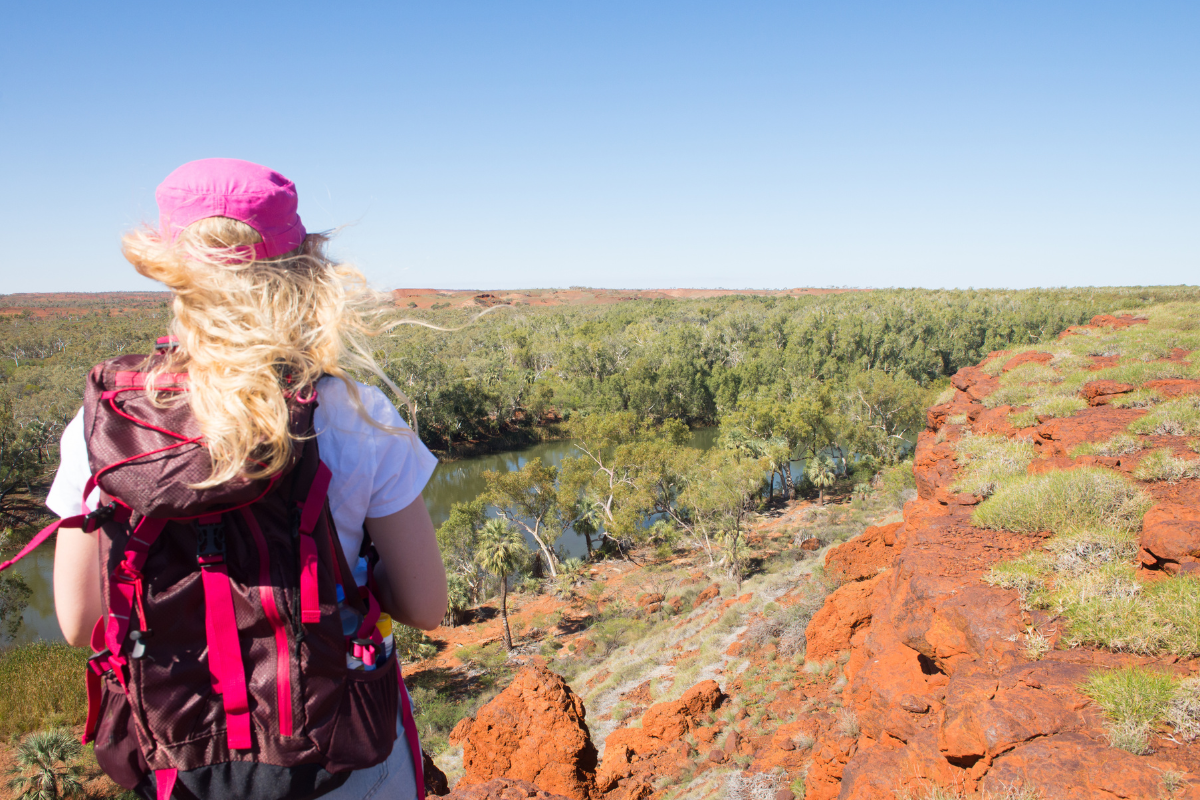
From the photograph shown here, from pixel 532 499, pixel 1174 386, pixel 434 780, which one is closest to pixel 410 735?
pixel 434 780

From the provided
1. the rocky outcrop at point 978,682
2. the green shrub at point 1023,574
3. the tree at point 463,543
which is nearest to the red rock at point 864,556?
the rocky outcrop at point 978,682

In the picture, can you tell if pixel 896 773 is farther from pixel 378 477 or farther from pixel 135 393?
pixel 135 393

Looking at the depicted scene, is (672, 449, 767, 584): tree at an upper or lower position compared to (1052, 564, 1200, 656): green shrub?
lower

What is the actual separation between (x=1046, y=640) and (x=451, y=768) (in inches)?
397

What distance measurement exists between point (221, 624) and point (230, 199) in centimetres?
85

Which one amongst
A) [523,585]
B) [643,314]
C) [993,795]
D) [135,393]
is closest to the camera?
[135,393]

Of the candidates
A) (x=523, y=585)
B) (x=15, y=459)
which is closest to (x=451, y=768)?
(x=523, y=585)

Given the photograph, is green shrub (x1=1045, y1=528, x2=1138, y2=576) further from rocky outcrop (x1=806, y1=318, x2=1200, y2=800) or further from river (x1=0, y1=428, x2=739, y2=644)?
river (x1=0, y1=428, x2=739, y2=644)

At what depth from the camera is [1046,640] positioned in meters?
4.21

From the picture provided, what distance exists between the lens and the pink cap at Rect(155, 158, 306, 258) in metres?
1.29

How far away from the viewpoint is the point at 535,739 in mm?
7566

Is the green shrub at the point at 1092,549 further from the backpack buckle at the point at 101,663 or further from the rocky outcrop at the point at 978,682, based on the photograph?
the backpack buckle at the point at 101,663

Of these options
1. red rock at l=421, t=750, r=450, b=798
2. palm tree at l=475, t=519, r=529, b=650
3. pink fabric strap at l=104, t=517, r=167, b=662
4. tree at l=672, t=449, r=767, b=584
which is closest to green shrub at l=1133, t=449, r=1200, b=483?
pink fabric strap at l=104, t=517, r=167, b=662

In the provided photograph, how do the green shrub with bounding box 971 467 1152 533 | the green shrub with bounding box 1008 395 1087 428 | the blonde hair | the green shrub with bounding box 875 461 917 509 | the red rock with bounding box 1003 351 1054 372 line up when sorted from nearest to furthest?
the blonde hair < the green shrub with bounding box 971 467 1152 533 < the green shrub with bounding box 1008 395 1087 428 < the red rock with bounding box 1003 351 1054 372 < the green shrub with bounding box 875 461 917 509
